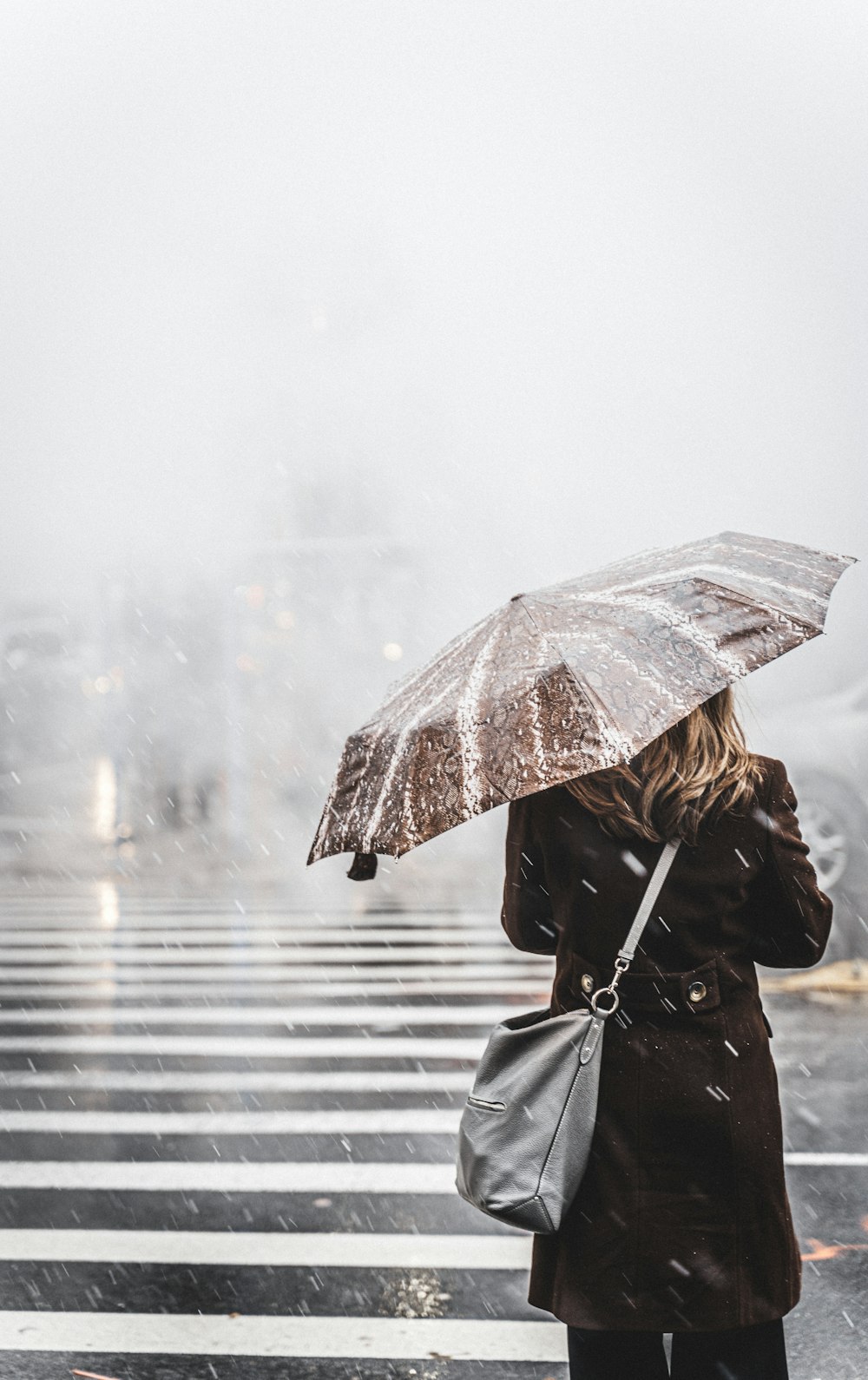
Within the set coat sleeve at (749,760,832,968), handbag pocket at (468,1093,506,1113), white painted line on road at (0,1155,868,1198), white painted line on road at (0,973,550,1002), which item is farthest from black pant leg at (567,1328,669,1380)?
white painted line on road at (0,973,550,1002)

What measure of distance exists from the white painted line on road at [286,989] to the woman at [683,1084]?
16.1 feet

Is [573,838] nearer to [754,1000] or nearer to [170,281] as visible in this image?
[754,1000]

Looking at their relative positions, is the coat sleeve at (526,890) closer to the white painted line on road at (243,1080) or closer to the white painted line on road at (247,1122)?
the white painted line on road at (247,1122)

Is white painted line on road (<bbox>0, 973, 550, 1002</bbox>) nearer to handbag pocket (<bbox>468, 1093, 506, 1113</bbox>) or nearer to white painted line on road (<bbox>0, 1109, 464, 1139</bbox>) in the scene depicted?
white painted line on road (<bbox>0, 1109, 464, 1139</bbox>)

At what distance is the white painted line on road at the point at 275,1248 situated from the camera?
135 inches

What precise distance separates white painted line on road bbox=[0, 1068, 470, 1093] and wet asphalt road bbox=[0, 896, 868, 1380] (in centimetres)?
1

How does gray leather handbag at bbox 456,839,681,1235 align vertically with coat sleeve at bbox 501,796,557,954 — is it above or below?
below

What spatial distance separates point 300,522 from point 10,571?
20.7 ft

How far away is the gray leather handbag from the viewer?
1.71m

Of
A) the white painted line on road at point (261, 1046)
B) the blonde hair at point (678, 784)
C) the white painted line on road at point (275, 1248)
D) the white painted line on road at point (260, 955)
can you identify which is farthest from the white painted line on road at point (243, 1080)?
the blonde hair at point (678, 784)

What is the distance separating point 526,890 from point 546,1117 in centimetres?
35

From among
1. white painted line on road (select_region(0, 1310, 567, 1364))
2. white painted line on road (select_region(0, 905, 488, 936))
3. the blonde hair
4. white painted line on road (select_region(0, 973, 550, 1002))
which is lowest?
white painted line on road (select_region(0, 905, 488, 936))

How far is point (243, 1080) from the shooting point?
5.19 meters

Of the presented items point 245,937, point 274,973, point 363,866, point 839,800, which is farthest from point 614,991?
point 245,937
